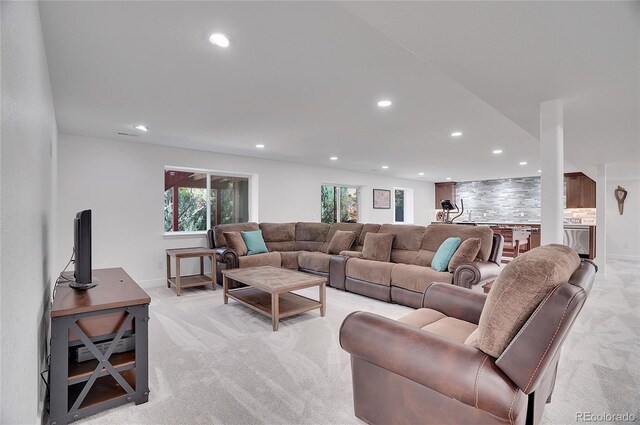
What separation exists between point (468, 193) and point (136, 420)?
10.8 metres

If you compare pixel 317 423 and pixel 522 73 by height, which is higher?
pixel 522 73

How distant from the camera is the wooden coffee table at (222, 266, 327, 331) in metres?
3.18

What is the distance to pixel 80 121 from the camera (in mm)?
3762

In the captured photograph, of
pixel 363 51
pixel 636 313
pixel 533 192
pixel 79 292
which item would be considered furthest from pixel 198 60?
pixel 533 192

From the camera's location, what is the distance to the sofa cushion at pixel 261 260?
4.90 meters

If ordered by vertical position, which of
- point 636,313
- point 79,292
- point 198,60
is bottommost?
point 636,313

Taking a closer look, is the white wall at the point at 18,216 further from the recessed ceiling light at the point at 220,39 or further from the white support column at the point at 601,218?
the white support column at the point at 601,218

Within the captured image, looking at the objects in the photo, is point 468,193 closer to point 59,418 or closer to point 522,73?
point 522,73

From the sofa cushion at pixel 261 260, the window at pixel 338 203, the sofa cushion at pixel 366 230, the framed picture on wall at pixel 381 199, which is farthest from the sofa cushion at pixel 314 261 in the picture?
the framed picture on wall at pixel 381 199

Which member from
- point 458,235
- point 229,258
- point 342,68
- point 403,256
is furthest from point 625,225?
point 229,258

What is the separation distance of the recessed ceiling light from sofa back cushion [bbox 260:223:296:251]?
4.13 meters

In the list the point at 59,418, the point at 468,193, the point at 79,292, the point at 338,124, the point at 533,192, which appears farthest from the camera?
the point at 468,193

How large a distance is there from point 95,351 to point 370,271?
10.3 ft

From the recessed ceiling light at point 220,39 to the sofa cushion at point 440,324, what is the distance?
2.07m
